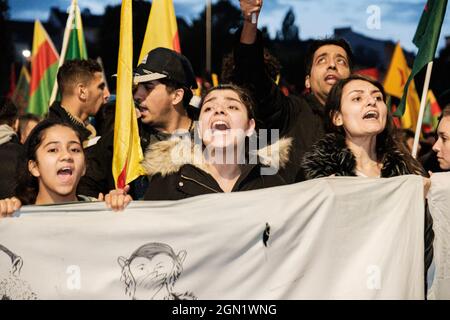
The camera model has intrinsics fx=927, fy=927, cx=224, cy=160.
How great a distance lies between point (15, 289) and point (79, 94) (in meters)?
2.88

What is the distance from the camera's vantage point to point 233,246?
163 inches

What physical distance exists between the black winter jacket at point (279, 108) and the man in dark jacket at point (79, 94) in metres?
1.79

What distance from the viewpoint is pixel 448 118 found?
17.3 feet

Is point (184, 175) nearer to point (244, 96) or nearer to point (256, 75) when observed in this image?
point (244, 96)

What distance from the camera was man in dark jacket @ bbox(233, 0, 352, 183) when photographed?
201 inches

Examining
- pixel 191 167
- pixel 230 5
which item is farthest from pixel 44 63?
pixel 230 5

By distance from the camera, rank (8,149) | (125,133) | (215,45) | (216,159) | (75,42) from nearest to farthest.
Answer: (216,159) < (125,133) < (8,149) < (75,42) < (215,45)

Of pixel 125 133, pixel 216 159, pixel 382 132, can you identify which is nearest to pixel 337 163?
pixel 382 132

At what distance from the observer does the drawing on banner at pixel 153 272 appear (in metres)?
4.11

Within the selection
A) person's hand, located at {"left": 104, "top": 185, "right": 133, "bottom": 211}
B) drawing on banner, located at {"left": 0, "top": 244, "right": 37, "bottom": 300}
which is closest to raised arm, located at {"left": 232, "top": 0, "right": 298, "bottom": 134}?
person's hand, located at {"left": 104, "top": 185, "right": 133, "bottom": 211}

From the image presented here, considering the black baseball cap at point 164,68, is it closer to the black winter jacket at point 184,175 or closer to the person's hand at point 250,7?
the person's hand at point 250,7

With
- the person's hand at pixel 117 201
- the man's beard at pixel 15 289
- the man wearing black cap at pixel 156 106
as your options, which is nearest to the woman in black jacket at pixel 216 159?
the person's hand at pixel 117 201

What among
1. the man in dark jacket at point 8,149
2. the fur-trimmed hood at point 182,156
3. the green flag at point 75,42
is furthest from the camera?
the green flag at point 75,42
